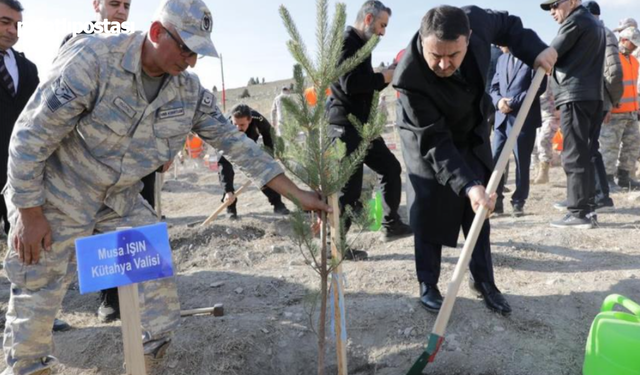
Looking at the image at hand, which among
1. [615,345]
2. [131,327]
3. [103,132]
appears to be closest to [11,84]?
[103,132]

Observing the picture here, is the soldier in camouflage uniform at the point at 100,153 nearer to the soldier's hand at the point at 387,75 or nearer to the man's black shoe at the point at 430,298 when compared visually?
the man's black shoe at the point at 430,298

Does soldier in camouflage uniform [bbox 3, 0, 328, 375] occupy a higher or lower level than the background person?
lower

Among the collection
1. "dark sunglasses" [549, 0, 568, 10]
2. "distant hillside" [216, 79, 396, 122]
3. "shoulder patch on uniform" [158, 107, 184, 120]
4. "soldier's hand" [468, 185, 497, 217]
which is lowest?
"soldier's hand" [468, 185, 497, 217]

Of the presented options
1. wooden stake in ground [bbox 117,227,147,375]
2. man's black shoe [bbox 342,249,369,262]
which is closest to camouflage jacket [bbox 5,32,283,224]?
wooden stake in ground [bbox 117,227,147,375]

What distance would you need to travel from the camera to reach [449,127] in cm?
278

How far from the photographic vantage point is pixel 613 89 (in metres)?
5.50

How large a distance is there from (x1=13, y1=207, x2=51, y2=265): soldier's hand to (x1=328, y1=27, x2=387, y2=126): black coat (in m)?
2.08

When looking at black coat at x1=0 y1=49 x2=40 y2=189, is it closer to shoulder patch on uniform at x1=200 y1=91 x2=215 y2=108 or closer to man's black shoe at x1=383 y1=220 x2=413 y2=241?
shoulder patch on uniform at x1=200 y1=91 x2=215 y2=108

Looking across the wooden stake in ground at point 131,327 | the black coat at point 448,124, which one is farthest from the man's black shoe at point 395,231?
the wooden stake in ground at point 131,327

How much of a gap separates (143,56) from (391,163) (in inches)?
97.9

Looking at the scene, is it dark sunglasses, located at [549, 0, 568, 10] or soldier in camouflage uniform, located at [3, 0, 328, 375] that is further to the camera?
dark sunglasses, located at [549, 0, 568, 10]

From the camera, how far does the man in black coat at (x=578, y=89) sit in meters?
4.08

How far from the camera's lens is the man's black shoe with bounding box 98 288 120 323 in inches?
126

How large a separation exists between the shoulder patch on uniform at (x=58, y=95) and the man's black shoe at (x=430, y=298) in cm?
213
